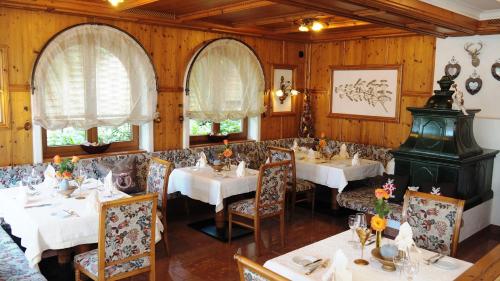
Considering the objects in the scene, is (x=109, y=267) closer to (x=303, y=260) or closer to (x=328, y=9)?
(x=303, y=260)

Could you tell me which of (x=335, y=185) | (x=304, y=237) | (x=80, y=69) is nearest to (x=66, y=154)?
(x=80, y=69)

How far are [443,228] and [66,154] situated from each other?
4218mm

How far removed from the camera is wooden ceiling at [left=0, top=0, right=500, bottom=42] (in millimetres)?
3982

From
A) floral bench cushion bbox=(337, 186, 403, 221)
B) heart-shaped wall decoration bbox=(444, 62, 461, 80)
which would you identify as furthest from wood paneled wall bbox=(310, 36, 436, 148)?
floral bench cushion bbox=(337, 186, 403, 221)

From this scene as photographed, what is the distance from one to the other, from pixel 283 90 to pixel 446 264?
508cm

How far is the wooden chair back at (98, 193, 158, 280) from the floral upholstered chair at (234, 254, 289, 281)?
136 cm

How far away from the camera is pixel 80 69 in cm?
511

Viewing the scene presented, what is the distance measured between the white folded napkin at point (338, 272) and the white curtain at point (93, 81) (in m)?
3.83

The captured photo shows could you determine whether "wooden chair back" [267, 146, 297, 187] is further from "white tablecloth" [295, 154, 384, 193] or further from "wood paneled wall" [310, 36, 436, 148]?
"wood paneled wall" [310, 36, 436, 148]

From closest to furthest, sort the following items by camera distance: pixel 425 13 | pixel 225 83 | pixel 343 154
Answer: pixel 425 13 → pixel 343 154 → pixel 225 83

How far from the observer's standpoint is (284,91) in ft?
24.2

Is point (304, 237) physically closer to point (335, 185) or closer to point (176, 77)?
point (335, 185)

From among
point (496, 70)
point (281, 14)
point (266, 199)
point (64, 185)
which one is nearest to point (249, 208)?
point (266, 199)

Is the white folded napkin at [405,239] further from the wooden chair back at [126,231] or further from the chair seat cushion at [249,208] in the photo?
the chair seat cushion at [249,208]
